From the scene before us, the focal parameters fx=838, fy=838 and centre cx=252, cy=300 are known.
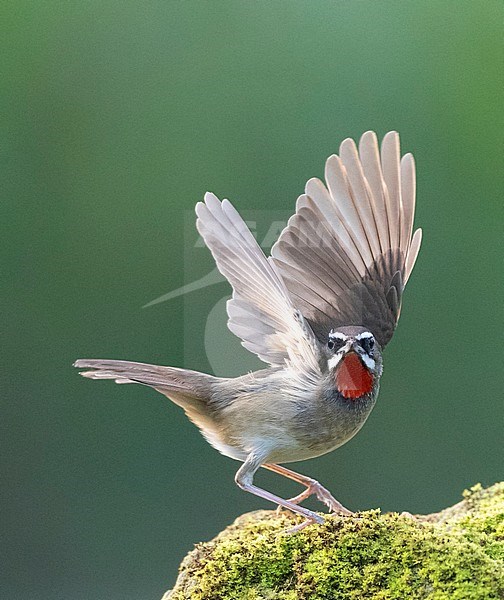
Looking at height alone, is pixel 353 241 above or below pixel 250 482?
above

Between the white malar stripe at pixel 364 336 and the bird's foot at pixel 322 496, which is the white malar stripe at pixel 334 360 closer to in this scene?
the white malar stripe at pixel 364 336

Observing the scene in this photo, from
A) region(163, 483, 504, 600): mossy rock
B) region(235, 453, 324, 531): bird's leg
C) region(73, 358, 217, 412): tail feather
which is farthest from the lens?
region(73, 358, 217, 412): tail feather

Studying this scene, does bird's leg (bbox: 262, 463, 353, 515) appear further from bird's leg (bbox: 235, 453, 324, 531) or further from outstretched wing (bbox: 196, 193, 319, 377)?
outstretched wing (bbox: 196, 193, 319, 377)

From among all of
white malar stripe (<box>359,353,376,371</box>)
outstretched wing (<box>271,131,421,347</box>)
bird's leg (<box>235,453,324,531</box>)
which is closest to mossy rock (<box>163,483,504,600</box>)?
bird's leg (<box>235,453,324,531</box>)

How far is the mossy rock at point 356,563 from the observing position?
1.42 metres

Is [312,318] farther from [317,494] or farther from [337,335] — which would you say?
[317,494]

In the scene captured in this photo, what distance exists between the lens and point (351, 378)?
1812 millimetres

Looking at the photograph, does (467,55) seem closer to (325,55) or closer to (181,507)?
(325,55)

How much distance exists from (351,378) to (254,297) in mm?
285

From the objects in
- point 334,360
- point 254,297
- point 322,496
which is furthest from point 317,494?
point 254,297

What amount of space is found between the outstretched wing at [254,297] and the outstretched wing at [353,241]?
0.10 meters

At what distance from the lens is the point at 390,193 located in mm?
1950

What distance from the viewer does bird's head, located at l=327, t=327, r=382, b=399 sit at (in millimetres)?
1767

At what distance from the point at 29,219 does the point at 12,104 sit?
0.46 metres
